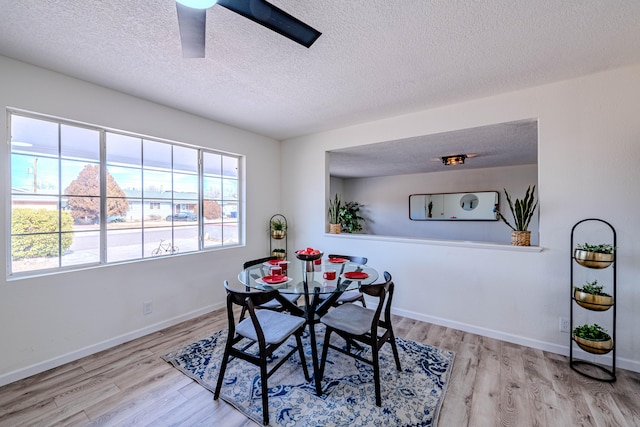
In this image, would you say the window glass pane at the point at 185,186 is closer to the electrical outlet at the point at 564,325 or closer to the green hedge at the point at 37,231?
the green hedge at the point at 37,231

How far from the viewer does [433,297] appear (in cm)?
312

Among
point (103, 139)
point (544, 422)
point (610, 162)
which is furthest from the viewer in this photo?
point (103, 139)

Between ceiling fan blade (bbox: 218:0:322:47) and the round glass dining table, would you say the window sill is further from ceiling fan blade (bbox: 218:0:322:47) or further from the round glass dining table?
ceiling fan blade (bbox: 218:0:322:47)

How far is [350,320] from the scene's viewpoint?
6.81ft

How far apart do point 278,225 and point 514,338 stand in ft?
10.2

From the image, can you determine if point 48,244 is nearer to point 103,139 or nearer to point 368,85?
point 103,139

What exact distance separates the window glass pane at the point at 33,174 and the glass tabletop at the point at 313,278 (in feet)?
5.79

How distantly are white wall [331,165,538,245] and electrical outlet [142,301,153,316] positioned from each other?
197 inches

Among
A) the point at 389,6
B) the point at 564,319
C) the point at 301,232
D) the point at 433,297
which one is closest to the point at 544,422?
the point at 564,319

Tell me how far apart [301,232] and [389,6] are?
309 cm

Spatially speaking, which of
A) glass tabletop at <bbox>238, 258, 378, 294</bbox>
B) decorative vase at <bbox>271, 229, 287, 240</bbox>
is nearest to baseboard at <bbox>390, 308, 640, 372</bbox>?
glass tabletop at <bbox>238, 258, 378, 294</bbox>

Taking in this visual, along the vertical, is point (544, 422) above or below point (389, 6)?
below

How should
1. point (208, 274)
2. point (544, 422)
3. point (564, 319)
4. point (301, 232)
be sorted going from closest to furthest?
point (544, 422) → point (564, 319) → point (208, 274) → point (301, 232)

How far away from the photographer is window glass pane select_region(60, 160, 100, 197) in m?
2.36
